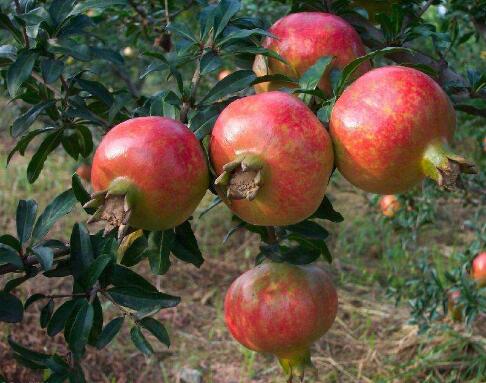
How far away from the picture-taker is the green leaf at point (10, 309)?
0.95 metres

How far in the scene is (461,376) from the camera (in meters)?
2.73

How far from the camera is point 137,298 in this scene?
0.99m

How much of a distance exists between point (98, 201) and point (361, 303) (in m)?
2.96

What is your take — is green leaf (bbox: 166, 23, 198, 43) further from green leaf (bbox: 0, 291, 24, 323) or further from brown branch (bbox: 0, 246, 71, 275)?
green leaf (bbox: 0, 291, 24, 323)

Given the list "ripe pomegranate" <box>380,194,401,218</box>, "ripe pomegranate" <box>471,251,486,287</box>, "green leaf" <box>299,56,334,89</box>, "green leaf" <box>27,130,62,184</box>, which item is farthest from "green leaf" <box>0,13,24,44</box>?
"ripe pomegranate" <box>380,194,401,218</box>

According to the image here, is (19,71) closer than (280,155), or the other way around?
(280,155)

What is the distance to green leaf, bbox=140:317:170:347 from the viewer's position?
1074 mm

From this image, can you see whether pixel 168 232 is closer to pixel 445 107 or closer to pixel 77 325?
pixel 77 325

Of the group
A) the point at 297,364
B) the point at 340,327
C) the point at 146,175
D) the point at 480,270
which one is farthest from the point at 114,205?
the point at 340,327

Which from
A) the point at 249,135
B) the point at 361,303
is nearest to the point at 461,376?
the point at 361,303

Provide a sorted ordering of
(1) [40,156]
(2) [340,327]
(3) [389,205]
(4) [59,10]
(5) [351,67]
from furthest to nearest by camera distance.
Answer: (2) [340,327] → (3) [389,205] → (1) [40,156] → (4) [59,10] → (5) [351,67]

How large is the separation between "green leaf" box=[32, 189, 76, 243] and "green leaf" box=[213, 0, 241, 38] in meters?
0.38

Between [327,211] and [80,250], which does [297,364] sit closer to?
[327,211]

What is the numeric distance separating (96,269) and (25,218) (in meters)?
0.24
